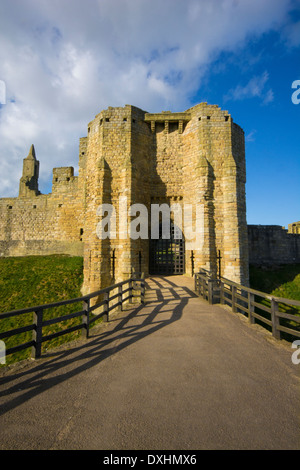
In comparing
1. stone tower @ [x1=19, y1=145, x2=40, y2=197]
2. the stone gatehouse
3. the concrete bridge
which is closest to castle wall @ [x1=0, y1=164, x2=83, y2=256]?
the stone gatehouse

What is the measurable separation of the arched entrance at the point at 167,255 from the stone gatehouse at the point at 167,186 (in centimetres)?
6

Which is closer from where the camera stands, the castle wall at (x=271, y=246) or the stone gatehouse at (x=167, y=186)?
the stone gatehouse at (x=167, y=186)

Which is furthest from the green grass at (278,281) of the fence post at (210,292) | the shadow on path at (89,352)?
the shadow on path at (89,352)

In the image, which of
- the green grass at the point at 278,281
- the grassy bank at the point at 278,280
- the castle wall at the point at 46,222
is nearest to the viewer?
the green grass at the point at 278,281

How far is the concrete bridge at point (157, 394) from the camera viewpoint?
238cm

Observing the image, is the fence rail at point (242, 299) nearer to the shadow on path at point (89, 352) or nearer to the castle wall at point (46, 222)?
the shadow on path at point (89, 352)

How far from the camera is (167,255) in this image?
14.9 meters

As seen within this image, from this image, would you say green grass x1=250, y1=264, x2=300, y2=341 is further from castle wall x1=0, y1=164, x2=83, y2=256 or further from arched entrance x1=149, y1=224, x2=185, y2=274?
castle wall x1=0, y1=164, x2=83, y2=256

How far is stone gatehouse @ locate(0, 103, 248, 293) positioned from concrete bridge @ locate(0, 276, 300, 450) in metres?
7.64

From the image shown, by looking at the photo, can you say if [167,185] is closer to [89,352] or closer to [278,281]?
[278,281]

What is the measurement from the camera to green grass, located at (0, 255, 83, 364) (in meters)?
10.7

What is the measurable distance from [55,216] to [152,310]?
1606 cm

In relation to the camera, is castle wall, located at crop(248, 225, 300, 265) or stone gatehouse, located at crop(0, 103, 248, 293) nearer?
stone gatehouse, located at crop(0, 103, 248, 293)

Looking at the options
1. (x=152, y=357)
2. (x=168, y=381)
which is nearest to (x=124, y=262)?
(x=152, y=357)
